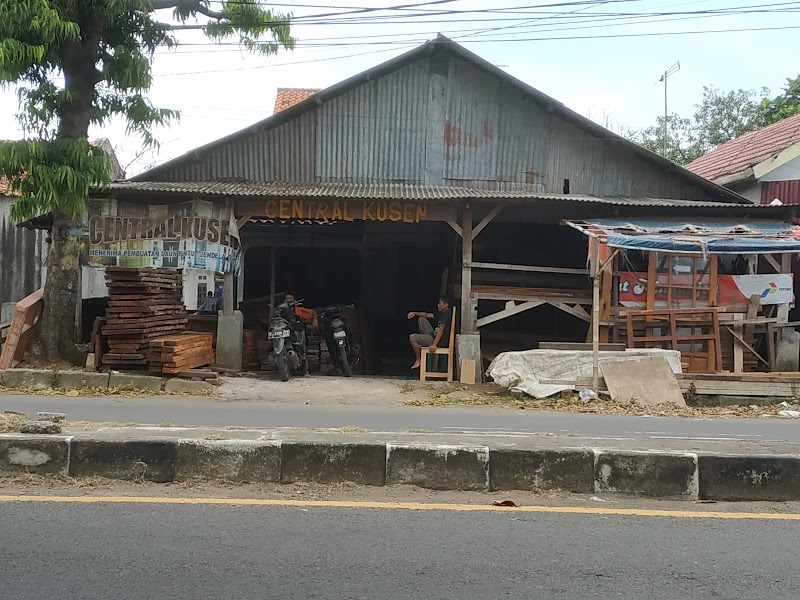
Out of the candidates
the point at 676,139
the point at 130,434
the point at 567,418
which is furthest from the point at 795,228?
the point at 676,139

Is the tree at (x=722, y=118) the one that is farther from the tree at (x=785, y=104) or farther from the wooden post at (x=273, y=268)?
the wooden post at (x=273, y=268)

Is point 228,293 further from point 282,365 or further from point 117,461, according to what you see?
point 117,461

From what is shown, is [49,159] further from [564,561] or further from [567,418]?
[564,561]

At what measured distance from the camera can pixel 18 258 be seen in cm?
1817

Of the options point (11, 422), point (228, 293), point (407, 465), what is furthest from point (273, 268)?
point (407, 465)

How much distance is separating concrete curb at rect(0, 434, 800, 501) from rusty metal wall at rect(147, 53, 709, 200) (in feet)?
29.7

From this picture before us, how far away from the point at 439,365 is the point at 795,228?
6507mm

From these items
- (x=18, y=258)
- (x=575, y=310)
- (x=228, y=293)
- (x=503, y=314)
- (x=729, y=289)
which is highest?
(x=18, y=258)

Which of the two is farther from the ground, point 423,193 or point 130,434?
point 423,193

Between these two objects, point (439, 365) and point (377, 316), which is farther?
point (377, 316)

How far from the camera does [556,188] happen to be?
1370cm

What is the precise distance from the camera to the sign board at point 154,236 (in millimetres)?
11305

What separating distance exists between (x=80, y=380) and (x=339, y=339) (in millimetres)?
4229

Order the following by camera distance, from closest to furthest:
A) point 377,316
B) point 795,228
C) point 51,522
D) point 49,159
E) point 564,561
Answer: point 564,561 → point 51,522 → point 49,159 → point 795,228 → point 377,316
